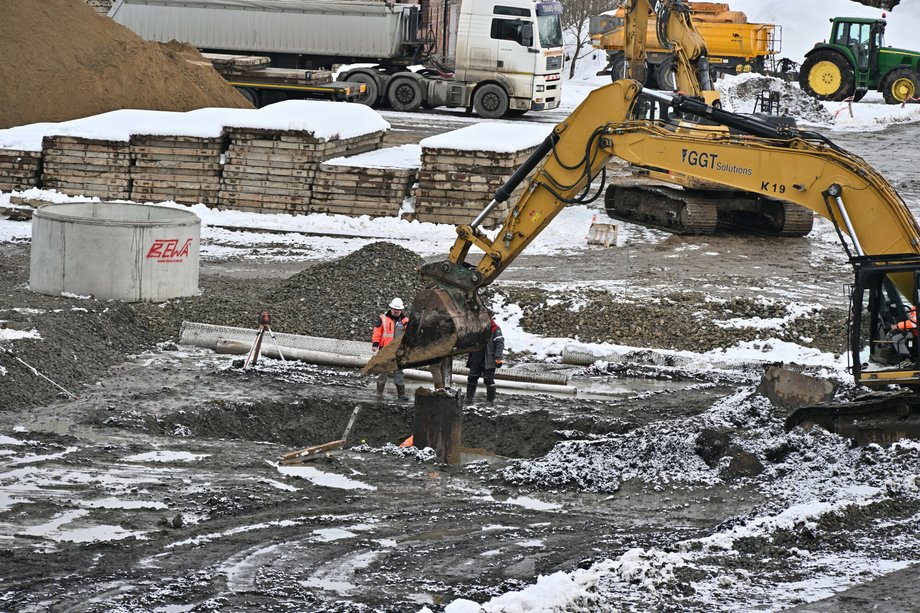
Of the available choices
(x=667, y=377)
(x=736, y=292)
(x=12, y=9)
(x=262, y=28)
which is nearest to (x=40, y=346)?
(x=667, y=377)

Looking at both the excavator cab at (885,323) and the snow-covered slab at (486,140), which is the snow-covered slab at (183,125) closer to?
the snow-covered slab at (486,140)

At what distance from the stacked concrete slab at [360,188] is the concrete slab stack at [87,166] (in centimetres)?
344

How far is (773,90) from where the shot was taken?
42312 mm

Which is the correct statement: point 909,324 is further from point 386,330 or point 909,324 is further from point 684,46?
point 684,46

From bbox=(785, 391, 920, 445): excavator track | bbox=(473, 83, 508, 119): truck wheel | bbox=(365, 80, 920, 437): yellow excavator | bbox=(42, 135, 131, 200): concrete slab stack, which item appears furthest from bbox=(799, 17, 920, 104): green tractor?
bbox=(785, 391, 920, 445): excavator track

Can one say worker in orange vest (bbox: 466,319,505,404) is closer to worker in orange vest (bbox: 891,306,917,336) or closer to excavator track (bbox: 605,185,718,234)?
worker in orange vest (bbox: 891,306,917,336)

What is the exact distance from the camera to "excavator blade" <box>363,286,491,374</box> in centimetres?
1137

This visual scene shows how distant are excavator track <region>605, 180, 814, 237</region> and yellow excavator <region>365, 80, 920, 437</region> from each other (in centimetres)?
1085

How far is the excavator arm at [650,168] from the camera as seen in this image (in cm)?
1042

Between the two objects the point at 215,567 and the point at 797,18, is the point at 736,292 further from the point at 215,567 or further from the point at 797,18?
the point at 797,18

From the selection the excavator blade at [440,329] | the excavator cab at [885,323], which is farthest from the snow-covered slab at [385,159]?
the excavator cab at [885,323]

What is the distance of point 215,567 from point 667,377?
7.30 meters

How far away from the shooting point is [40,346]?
13375 mm

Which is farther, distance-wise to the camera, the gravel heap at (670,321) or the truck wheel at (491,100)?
the truck wheel at (491,100)
